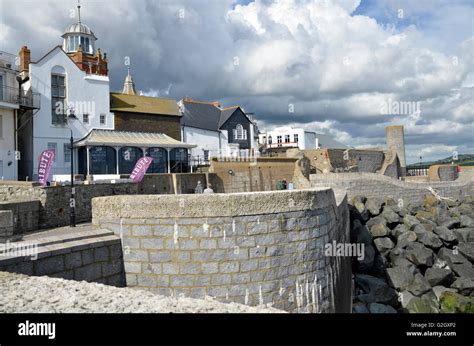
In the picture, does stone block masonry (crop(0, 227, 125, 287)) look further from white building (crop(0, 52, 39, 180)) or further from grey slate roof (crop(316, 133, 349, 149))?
grey slate roof (crop(316, 133, 349, 149))

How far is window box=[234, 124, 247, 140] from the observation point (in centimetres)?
4222

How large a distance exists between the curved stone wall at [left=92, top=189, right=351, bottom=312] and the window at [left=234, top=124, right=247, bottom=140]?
115 ft

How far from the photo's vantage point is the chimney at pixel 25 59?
25281 millimetres

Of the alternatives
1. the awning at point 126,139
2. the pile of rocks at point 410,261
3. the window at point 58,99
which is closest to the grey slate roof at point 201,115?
the awning at point 126,139

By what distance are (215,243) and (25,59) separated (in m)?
25.1

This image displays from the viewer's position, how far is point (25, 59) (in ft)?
83.8

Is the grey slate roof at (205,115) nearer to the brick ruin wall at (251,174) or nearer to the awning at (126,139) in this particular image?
the awning at (126,139)

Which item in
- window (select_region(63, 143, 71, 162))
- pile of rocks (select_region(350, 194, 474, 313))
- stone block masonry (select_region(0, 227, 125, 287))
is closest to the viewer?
stone block masonry (select_region(0, 227, 125, 287))

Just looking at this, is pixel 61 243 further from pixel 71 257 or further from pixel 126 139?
pixel 126 139

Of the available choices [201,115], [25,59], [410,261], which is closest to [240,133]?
[201,115]

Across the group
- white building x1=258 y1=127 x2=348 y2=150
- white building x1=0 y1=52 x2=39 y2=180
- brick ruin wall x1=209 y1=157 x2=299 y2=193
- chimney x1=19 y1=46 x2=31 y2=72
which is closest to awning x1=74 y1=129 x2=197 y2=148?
white building x1=0 y1=52 x2=39 y2=180

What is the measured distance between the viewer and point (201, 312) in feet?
14.2
